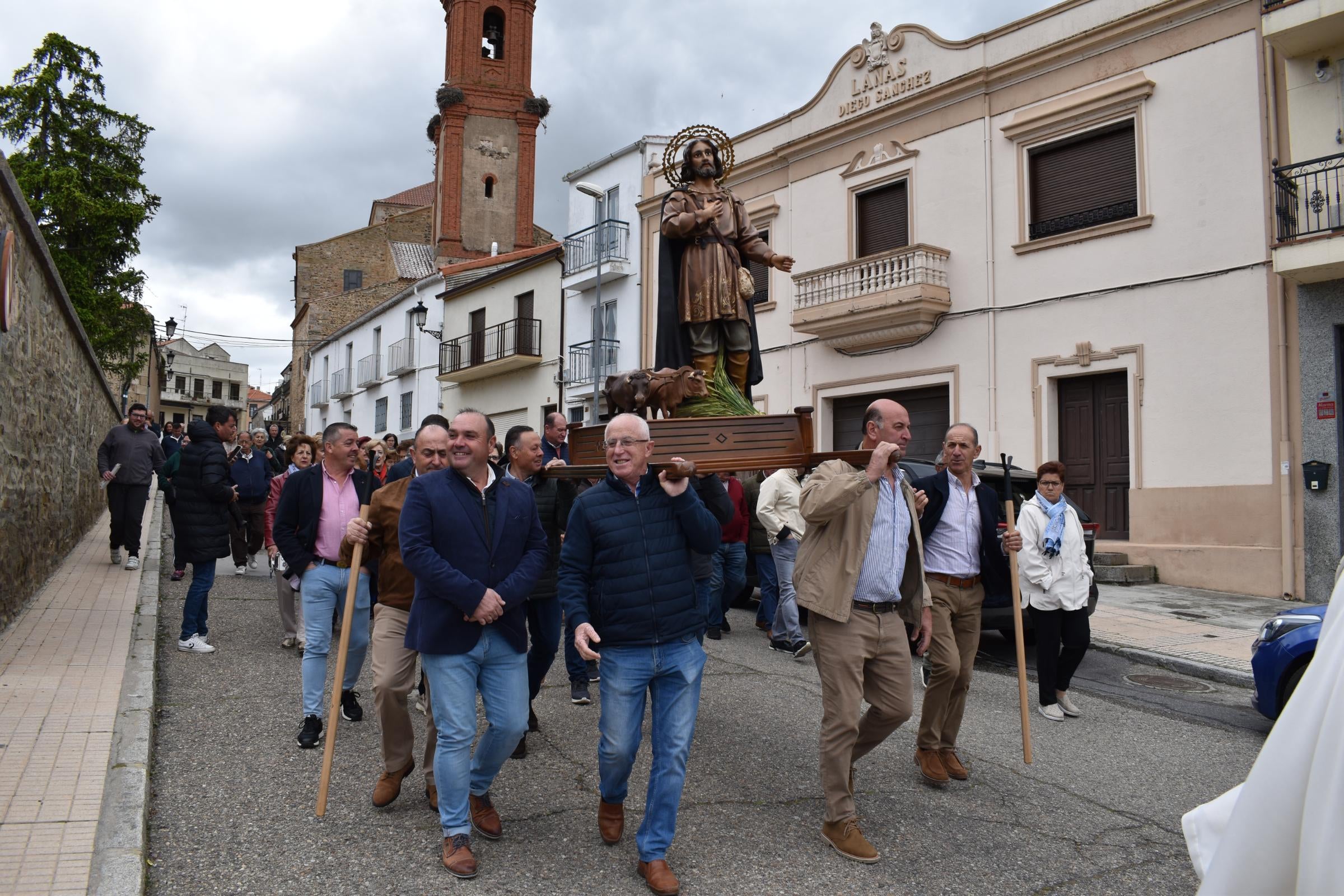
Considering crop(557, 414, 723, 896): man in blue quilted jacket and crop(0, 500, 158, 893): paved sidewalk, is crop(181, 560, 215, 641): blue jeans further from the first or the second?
crop(557, 414, 723, 896): man in blue quilted jacket

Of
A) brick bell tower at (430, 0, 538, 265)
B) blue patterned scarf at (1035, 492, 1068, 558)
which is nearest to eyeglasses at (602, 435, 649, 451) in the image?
blue patterned scarf at (1035, 492, 1068, 558)

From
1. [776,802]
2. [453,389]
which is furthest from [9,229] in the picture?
[453,389]

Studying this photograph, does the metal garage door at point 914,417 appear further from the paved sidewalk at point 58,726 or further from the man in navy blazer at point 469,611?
the man in navy blazer at point 469,611

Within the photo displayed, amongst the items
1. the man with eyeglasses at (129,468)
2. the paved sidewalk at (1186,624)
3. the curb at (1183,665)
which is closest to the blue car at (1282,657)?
the curb at (1183,665)

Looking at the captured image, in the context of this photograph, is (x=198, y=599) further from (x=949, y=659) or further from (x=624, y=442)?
(x=949, y=659)

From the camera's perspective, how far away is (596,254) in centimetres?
2312

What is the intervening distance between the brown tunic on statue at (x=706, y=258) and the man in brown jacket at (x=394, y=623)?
1957 mm

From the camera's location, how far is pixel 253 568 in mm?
12227

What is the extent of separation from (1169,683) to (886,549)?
451 centimetres

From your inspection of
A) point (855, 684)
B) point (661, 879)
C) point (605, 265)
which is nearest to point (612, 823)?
point (661, 879)

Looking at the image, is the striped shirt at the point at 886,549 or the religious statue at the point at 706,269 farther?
the religious statue at the point at 706,269

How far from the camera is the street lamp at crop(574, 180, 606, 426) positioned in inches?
841

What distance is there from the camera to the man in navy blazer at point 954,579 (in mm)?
4695

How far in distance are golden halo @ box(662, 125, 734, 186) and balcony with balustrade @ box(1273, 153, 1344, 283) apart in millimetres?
8122
